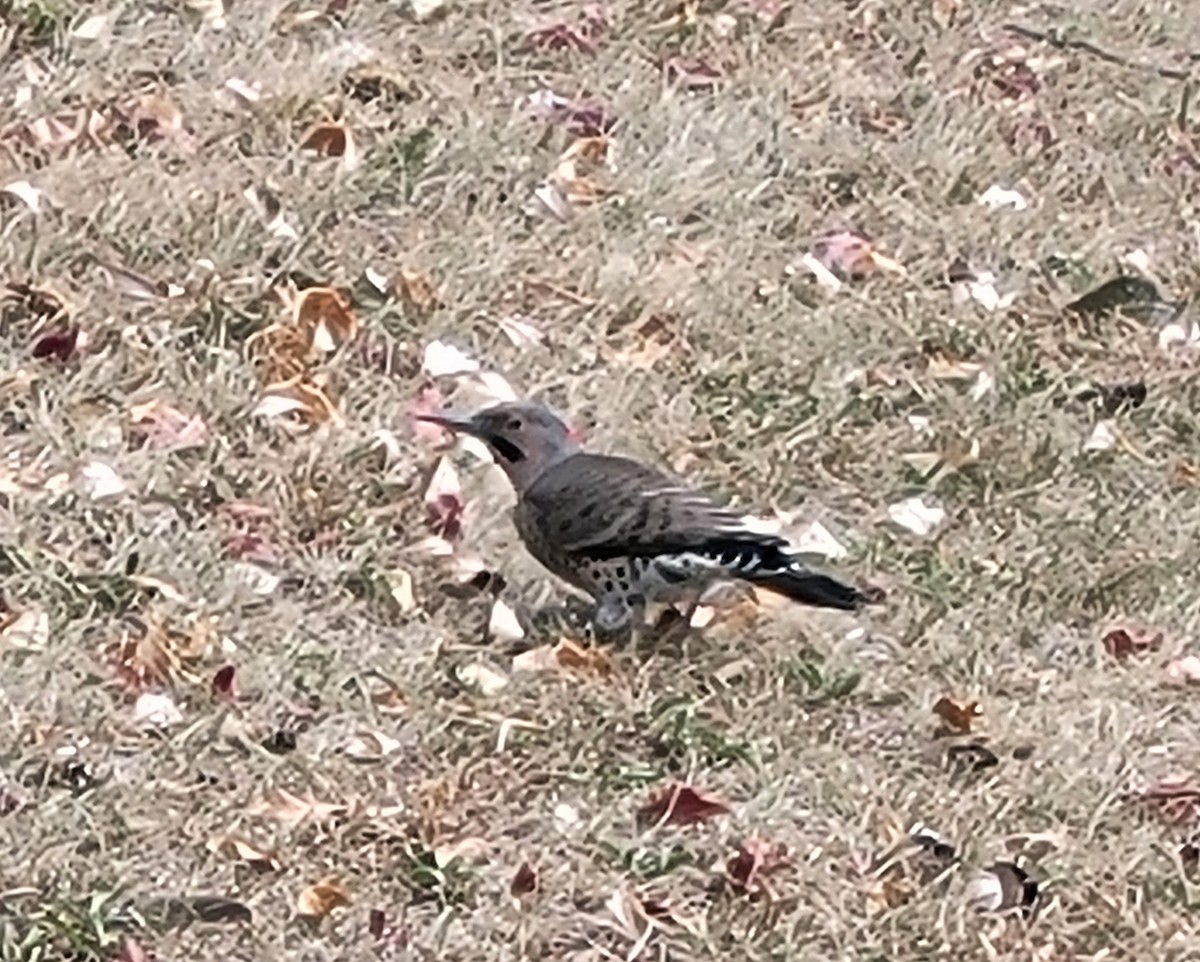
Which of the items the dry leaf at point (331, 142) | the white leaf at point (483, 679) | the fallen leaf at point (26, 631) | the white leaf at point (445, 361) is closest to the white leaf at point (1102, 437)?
the white leaf at point (445, 361)

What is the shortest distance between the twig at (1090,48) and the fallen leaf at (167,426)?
11.2ft

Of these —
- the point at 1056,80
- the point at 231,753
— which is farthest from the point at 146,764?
the point at 1056,80

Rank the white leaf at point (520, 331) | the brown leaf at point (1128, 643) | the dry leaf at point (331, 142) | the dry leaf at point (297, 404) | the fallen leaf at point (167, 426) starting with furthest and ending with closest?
the dry leaf at point (331, 142)
the white leaf at point (520, 331)
the dry leaf at point (297, 404)
the fallen leaf at point (167, 426)
the brown leaf at point (1128, 643)

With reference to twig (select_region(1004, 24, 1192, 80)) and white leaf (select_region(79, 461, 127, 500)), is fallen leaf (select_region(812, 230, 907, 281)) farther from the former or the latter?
white leaf (select_region(79, 461, 127, 500))

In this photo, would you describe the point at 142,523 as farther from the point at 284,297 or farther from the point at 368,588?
the point at 284,297

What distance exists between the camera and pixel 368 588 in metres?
5.51

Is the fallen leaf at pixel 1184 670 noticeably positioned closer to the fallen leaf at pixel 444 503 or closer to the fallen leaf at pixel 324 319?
the fallen leaf at pixel 444 503

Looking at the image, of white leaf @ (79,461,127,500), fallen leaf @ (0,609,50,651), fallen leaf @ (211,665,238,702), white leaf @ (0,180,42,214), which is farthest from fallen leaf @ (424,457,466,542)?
white leaf @ (0,180,42,214)

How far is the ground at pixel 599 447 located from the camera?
473cm

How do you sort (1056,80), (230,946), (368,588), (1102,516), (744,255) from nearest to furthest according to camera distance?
(230,946) < (368,588) < (1102,516) < (744,255) < (1056,80)

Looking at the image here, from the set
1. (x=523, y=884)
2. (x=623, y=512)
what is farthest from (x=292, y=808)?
(x=623, y=512)

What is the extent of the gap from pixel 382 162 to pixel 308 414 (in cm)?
129

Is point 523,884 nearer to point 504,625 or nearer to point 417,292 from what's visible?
point 504,625

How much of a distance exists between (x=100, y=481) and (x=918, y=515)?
Answer: 1.65 metres
